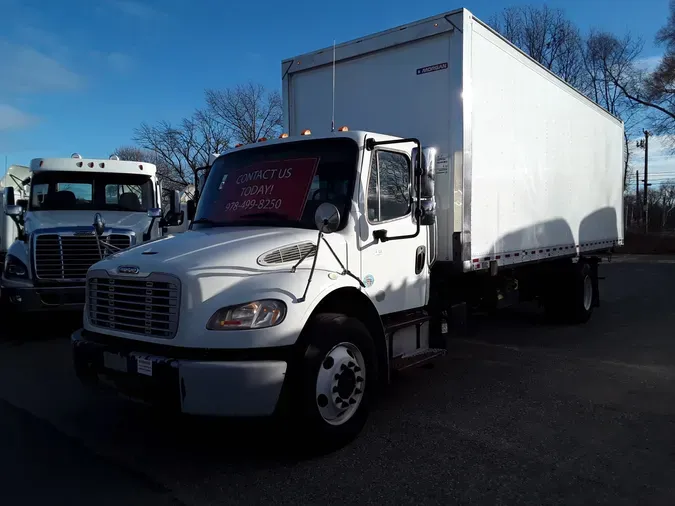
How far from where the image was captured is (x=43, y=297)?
786 cm

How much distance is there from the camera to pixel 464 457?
4.02 meters

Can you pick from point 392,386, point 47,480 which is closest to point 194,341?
point 47,480

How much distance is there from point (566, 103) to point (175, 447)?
24.5ft

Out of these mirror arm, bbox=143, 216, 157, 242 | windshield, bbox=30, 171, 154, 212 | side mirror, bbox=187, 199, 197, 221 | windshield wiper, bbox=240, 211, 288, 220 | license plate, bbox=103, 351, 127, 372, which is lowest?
license plate, bbox=103, 351, 127, 372

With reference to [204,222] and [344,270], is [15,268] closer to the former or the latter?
[204,222]

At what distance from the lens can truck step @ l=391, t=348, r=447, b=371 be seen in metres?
4.90

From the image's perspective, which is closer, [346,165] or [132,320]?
[132,320]

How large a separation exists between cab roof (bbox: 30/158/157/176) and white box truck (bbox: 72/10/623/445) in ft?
12.1

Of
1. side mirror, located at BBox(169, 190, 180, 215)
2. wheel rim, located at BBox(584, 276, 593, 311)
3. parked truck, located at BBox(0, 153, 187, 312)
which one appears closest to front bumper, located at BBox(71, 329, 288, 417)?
side mirror, located at BBox(169, 190, 180, 215)

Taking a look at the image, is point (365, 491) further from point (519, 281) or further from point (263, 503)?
point (519, 281)

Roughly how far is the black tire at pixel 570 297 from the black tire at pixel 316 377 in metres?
6.16

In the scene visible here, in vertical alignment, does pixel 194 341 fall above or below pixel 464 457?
above

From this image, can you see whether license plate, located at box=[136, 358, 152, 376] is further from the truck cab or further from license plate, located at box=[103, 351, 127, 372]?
license plate, located at box=[103, 351, 127, 372]

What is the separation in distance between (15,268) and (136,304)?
521cm
